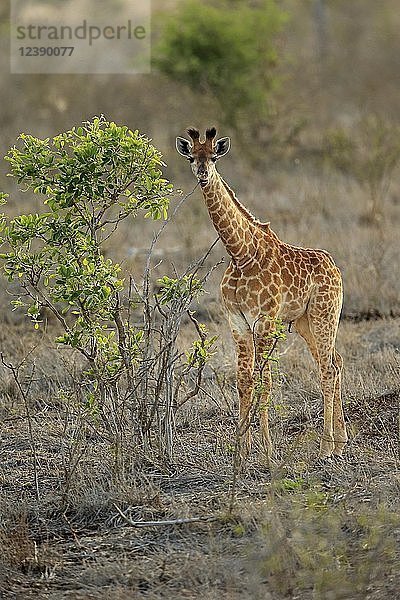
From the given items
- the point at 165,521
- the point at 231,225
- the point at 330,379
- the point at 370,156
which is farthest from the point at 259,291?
the point at 370,156

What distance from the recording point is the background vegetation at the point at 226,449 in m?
4.96

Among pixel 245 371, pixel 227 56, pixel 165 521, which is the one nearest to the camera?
pixel 165 521

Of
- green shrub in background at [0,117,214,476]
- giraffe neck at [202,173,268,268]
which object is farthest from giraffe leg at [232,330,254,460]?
giraffe neck at [202,173,268,268]

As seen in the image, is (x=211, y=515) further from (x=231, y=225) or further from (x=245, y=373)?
(x=231, y=225)

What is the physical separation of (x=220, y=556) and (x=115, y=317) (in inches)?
65.5

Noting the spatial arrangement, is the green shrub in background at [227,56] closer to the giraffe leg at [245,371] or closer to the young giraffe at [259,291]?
the young giraffe at [259,291]

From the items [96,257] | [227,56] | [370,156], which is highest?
[227,56]

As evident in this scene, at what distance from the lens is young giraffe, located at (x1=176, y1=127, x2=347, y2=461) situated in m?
6.32

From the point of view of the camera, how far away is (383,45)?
2914 centimetres

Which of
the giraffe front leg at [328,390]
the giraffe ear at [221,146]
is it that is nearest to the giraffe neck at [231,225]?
the giraffe ear at [221,146]

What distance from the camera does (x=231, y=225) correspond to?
6.44 m

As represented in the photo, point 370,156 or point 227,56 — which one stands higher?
point 227,56

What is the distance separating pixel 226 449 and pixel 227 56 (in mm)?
14049

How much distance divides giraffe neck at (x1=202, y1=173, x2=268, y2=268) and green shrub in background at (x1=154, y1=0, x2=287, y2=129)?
1258cm
